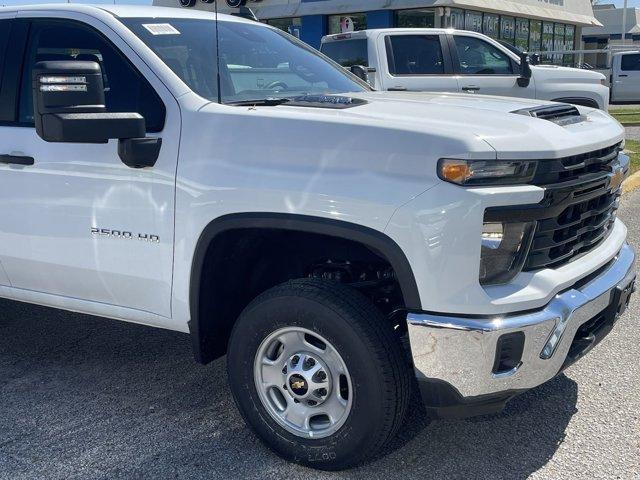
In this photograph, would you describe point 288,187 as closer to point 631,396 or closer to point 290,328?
point 290,328

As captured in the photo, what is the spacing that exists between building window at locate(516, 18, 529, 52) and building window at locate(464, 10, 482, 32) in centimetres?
344

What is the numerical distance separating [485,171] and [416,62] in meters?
8.18

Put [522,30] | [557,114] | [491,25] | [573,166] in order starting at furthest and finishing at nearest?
[522,30] < [491,25] < [557,114] < [573,166]

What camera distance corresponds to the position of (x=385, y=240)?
2887mm

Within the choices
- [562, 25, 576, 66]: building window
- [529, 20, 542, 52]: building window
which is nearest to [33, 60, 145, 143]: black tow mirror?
[529, 20, 542, 52]: building window

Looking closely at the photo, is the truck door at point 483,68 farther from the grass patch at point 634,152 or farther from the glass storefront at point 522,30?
the glass storefront at point 522,30

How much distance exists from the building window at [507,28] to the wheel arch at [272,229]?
84.3 ft

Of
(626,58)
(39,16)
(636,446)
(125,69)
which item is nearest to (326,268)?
(125,69)

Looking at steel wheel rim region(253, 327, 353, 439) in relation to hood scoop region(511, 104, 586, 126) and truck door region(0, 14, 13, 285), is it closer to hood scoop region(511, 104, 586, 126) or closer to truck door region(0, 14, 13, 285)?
hood scoop region(511, 104, 586, 126)

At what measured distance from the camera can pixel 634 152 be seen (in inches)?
471

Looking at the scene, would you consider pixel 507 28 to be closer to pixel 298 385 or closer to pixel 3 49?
pixel 3 49

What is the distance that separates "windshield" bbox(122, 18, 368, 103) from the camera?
12.1ft

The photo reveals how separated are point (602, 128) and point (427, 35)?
25.0 ft

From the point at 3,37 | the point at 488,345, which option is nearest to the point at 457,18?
the point at 3,37
